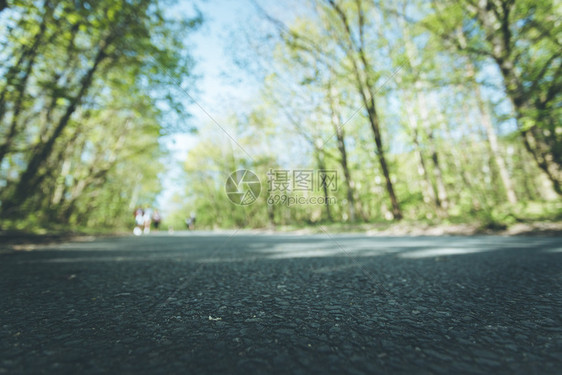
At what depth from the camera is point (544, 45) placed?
7.04m

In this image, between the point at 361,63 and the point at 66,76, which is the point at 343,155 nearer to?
the point at 361,63

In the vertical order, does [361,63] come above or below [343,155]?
above

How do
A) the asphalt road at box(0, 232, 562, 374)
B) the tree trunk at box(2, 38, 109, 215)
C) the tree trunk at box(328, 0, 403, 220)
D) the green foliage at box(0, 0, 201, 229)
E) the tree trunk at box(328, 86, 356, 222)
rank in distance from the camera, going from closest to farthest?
the asphalt road at box(0, 232, 562, 374)
the green foliage at box(0, 0, 201, 229)
the tree trunk at box(2, 38, 109, 215)
the tree trunk at box(328, 0, 403, 220)
the tree trunk at box(328, 86, 356, 222)

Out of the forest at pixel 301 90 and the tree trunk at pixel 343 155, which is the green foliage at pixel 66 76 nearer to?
the forest at pixel 301 90

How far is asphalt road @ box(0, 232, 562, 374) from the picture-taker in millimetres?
859

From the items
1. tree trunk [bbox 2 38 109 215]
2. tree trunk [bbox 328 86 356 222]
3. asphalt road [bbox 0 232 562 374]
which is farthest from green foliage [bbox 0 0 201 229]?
tree trunk [bbox 328 86 356 222]

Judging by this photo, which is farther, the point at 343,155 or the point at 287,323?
the point at 343,155

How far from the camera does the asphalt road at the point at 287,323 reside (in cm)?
86

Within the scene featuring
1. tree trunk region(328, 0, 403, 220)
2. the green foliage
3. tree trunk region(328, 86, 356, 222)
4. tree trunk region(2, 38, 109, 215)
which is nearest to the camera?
the green foliage

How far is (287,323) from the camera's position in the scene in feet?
4.10

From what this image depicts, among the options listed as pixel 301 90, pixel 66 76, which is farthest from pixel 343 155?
pixel 66 76

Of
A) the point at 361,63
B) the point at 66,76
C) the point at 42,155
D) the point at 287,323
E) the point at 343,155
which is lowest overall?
the point at 287,323

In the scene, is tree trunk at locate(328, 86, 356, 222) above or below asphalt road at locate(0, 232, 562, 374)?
above

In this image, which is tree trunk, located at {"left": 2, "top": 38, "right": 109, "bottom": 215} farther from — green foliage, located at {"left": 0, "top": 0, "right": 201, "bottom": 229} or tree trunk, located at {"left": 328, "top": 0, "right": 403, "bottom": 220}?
tree trunk, located at {"left": 328, "top": 0, "right": 403, "bottom": 220}
